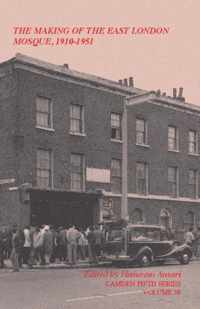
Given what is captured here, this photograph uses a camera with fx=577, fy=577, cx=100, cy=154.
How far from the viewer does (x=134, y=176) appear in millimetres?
31094

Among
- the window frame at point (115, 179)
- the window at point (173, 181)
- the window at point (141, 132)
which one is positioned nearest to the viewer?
the window frame at point (115, 179)

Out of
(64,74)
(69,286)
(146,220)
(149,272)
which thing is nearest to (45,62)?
(64,74)

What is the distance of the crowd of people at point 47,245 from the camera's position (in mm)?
20406

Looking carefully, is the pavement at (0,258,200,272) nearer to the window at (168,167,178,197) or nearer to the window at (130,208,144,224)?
the window at (130,208,144,224)

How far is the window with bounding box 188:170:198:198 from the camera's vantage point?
3497 centimetres

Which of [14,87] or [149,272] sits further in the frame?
[14,87]

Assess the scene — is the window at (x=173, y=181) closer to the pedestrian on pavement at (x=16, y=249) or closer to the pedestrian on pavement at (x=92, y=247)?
the pedestrian on pavement at (x=92, y=247)

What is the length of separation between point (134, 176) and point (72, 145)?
4.80m

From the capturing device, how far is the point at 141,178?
31.7 meters

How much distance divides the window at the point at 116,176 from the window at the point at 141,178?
1.46 m

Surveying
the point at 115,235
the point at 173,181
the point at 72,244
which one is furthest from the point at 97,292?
the point at 173,181

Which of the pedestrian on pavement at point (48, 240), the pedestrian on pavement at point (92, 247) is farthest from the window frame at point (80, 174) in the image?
the pedestrian on pavement at point (48, 240)

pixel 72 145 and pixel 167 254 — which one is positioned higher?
pixel 72 145

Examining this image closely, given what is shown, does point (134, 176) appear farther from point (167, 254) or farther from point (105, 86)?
point (167, 254)
